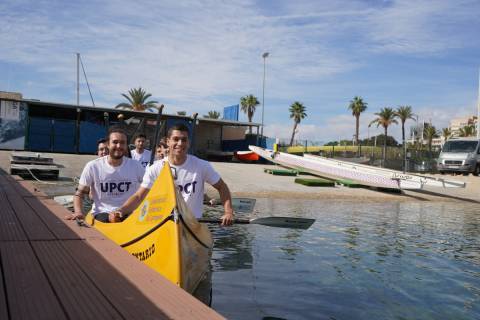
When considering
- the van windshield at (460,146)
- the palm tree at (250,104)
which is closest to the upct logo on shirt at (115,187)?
the van windshield at (460,146)

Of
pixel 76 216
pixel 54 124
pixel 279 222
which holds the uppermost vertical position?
pixel 54 124

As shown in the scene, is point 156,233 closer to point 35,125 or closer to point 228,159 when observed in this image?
point 35,125

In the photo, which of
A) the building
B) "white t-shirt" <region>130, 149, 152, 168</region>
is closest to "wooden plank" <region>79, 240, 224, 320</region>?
"white t-shirt" <region>130, 149, 152, 168</region>

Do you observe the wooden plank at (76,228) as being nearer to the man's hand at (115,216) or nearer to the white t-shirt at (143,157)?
the man's hand at (115,216)

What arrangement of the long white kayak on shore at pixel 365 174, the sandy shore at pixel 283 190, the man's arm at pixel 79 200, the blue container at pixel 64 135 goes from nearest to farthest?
the man's arm at pixel 79 200
the sandy shore at pixel 283 190
the long white kayak on shore at pixel 365 174
the blue container at pixel 64 135

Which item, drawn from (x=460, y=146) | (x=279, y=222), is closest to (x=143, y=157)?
(x=279, y=222)

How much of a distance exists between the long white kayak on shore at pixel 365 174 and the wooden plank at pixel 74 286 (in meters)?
19.6

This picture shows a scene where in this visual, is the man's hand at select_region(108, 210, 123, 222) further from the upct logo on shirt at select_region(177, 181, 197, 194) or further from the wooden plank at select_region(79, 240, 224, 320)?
the wooden plank at select_region(79, 240, 224, 320)

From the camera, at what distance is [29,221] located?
18.7 feet

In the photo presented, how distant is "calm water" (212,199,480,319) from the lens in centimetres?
565

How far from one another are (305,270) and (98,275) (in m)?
4.52

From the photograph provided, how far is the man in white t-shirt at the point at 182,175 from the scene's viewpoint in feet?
17.7

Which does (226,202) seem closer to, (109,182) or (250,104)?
(109,182)

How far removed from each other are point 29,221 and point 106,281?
2.89m
